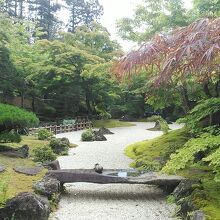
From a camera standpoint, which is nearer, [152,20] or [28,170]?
[28,170]

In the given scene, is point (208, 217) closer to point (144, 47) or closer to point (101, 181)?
point (144, 47)

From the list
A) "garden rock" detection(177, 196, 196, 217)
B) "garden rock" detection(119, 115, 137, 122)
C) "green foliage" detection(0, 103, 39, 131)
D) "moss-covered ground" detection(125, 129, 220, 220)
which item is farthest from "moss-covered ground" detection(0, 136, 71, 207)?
"garden rock" detection(119, 115, 137, 122)

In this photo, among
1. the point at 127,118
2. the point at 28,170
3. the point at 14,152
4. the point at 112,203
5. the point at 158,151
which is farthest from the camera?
the point at 127,118

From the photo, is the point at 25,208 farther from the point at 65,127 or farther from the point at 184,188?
the point at 65,127

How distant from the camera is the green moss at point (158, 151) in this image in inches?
382

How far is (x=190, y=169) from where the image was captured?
29.0 ft

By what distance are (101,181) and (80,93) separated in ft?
64.0

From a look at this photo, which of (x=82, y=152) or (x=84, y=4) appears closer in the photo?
(x=82, y=152)

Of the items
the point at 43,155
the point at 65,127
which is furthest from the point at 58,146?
the point at 65,127

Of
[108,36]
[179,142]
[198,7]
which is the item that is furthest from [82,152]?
[108,36]

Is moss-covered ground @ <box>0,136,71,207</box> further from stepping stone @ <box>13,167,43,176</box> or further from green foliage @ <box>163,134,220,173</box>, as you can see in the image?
green foliage @ <box>163,134,220,173</box>

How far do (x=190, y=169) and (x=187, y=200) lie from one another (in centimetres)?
275

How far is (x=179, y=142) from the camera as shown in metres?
11.9

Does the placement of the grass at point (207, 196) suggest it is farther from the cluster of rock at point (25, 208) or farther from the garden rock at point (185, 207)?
the cluster of rock at point (25, 208)
